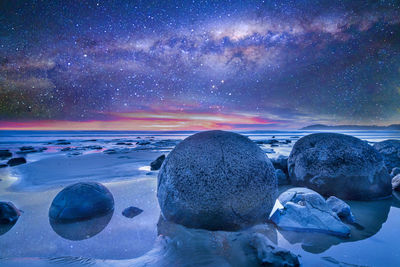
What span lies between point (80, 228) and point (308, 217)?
3.12 meters

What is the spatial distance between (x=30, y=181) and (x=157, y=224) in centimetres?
473

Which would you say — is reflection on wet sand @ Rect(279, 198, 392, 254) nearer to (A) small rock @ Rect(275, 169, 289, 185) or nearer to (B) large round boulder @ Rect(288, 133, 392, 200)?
(B) large round boulder @ Rect(288, 133, 392, 200)

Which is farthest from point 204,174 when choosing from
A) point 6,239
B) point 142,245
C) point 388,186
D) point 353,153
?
point 388,186

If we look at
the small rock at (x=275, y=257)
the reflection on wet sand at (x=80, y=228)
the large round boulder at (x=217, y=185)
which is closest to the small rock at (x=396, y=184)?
the large round boulder at (x=217, y=185)

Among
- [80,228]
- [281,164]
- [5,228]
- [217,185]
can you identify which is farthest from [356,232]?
[5,228]

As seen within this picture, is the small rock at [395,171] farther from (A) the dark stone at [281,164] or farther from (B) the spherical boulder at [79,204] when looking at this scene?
(B) the spherical boulder at [79,204]

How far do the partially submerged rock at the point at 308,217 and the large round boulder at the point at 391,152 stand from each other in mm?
4609

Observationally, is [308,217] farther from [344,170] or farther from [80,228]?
[80,228]

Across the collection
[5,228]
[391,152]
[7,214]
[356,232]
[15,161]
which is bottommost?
[15,161]

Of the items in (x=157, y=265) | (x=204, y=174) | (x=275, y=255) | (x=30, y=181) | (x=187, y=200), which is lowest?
(x=30, y=181)

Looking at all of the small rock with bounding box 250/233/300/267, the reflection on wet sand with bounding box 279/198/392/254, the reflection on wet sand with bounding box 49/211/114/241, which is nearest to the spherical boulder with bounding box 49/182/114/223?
the reflection on wet sand with bounding box 49/211/114/241

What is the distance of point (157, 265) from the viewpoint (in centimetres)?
217

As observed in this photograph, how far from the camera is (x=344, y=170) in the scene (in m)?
4.22

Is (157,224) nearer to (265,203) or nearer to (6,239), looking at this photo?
(265,203)
